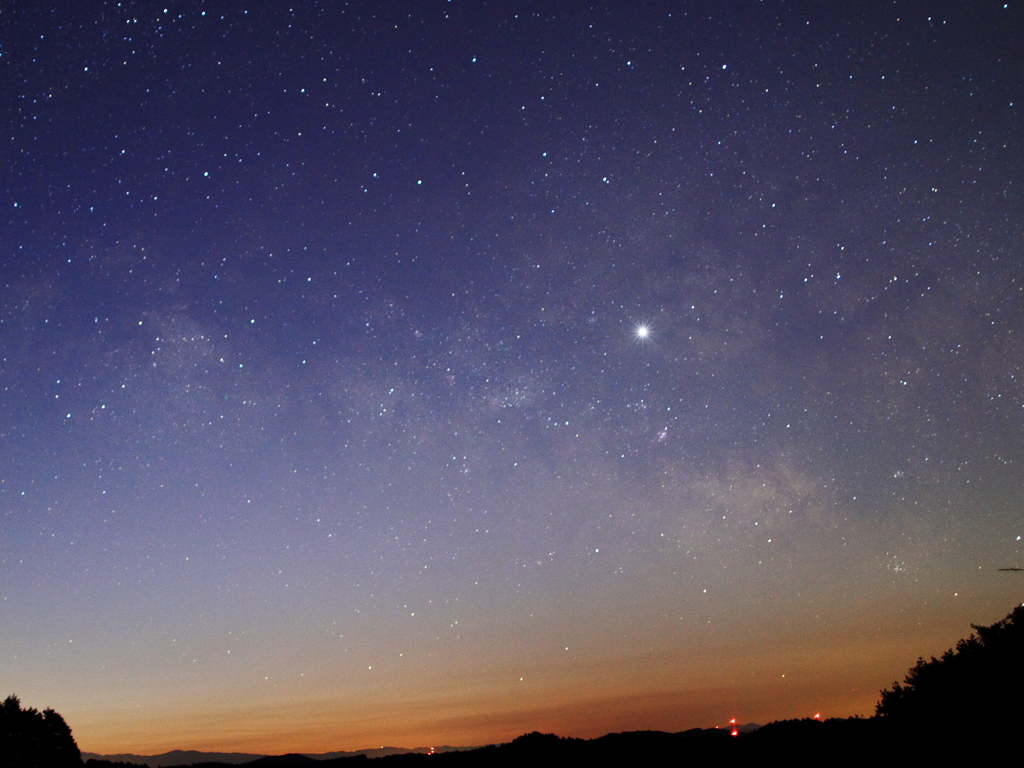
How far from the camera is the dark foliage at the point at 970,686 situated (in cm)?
1934

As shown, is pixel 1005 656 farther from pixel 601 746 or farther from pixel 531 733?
pixel 531 733

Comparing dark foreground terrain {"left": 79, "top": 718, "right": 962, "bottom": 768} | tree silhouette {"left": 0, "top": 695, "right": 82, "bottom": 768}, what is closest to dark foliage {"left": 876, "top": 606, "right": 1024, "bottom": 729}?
dark foreground terrain {"left": 79, "top": 718, "right": 962, "bottom": 768}

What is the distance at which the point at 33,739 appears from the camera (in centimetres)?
1917

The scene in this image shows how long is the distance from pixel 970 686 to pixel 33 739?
96.6 ft

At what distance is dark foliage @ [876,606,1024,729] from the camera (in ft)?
63.5

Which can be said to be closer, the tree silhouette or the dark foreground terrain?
the dark foreground terrain

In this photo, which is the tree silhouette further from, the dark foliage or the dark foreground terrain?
the dark foliage

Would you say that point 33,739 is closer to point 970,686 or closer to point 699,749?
point 699,749

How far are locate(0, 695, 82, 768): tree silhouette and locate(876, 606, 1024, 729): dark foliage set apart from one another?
81.3 ft

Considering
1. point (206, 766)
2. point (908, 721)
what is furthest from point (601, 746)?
point (206, 766)

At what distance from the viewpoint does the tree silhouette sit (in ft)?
61.4

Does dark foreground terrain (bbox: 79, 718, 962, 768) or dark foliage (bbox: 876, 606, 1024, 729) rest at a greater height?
dark foliage (bbox: 876, 606, 1024, 729)

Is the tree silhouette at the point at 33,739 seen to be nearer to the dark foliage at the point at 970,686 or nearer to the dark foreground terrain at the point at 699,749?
the dark foreground terrain at the point at 699,749

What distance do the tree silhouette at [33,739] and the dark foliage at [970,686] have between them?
2477cm
